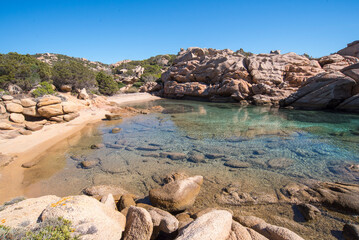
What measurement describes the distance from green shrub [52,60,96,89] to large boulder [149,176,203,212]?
2836 cm

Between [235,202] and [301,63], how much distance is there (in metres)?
35.0

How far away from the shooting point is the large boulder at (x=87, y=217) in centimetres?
317

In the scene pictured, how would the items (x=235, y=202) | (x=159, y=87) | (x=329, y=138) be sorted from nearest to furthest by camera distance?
(x=235, y=202) → (x=329, y=138) → (x=159, y=87)

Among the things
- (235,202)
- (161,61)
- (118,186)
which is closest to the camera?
(235,202)

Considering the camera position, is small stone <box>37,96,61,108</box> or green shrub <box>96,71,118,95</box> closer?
small stone <box>37,96,61,108</box>

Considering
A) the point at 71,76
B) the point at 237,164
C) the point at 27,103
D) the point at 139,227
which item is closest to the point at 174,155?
the point at 237,164

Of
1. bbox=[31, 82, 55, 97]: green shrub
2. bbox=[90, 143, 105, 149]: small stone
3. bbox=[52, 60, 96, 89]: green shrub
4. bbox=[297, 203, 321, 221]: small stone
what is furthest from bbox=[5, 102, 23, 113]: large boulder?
bbox=[297, 203, 321, 221]: small stone

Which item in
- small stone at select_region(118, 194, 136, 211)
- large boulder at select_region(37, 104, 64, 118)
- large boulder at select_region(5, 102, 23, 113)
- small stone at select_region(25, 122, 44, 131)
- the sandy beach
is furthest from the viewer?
large boulder at select_region(37, 104, 64, 118)

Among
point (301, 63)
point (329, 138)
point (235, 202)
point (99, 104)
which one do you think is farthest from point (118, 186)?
point (301, 63)

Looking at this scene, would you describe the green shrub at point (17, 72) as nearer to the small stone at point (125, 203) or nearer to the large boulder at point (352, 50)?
the small stone at point (125, 203)

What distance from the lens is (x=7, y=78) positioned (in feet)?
63.8

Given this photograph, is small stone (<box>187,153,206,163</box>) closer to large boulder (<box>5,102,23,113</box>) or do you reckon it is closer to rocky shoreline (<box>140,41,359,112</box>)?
large boulder (<box>5,102,23,113</box>)

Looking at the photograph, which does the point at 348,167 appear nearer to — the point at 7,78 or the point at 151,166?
the point at 151,166

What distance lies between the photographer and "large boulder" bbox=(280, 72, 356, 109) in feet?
75.0
